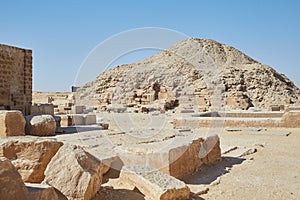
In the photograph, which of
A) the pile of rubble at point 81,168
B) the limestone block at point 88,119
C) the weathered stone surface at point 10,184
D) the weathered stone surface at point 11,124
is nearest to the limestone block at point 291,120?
the pile of rubble at point 81,168

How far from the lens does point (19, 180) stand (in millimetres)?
2531

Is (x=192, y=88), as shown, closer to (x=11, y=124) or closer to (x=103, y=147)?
(x=11, y=124)

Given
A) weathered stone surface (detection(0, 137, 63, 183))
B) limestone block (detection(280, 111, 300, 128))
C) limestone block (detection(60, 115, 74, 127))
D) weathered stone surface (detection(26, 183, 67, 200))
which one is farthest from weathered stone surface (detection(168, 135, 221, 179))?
limestone block (detection(280, 111, 300, 128))

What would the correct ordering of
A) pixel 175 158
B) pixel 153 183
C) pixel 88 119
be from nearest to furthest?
pixel 153 183
pixel 175 158
pixel 88 119

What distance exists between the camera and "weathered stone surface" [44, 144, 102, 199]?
10.4 feet

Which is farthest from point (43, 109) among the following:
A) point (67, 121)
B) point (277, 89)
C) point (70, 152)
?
point (277, 89)

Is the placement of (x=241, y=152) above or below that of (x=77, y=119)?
below

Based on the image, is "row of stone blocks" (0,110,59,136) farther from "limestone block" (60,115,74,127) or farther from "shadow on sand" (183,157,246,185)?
"shadow on sand" (183,157,246,185)

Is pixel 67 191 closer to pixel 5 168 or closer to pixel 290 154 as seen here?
pixel 5 168

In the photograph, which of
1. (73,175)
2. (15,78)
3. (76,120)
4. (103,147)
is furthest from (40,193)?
(15,78)

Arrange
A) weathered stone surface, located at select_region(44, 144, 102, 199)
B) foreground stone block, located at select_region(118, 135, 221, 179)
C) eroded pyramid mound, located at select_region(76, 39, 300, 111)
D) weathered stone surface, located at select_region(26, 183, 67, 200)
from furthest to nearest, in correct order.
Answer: eroded pyramid mound, located at select_region(76, 39, 300, 111), foreground stone block, located at select_region(118, 135, 221, 179), weathered stone surface, located at select_region(44, 144, 102, 199), weathered stone surface, located at select_region(26, 183, 67, 200)

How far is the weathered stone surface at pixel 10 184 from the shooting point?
238 centimetres

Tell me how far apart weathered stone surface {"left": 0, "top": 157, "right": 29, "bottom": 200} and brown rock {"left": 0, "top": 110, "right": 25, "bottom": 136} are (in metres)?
4.61

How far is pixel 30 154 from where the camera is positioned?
3980 millimetres
